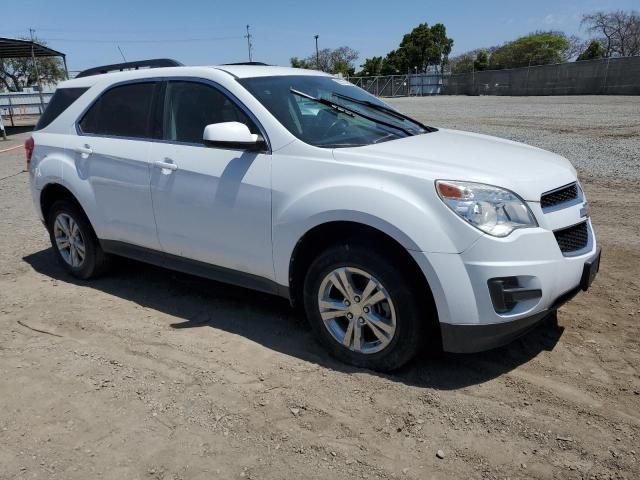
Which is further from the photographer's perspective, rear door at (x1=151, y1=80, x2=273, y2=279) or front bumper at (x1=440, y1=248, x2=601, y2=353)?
rear door at (x1=151, y1=80, x2=273, y2=279)

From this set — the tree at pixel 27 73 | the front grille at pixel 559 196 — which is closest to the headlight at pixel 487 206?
the front grille at pixel 559 196

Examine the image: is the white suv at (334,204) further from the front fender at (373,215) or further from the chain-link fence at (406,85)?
the chain-link fence at (406,85)

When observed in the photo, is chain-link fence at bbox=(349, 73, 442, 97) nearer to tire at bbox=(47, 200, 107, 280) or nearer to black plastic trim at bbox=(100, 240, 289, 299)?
tire at bbox=(47, 200, 107, 280)

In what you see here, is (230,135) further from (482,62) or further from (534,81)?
(482,62)

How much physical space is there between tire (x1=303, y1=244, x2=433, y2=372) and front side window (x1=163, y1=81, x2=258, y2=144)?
49.1 inches

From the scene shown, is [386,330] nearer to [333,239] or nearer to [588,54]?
[333,239]

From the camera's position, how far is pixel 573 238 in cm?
327

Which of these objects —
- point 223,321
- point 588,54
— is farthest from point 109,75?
point 588,54

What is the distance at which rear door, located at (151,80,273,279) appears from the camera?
3662 mm

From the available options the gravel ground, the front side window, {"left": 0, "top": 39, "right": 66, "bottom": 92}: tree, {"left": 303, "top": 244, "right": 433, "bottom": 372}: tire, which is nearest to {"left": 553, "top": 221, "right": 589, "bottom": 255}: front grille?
{"left": 303, "top": 244, "right": 433, "bottom": 372}: tire

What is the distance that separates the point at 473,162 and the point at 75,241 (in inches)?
147

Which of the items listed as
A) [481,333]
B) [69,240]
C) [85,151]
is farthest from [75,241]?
[481,333]

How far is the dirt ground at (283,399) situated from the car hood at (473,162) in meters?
1.11

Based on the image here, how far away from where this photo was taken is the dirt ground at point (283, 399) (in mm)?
2668
